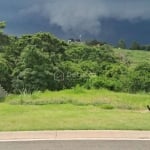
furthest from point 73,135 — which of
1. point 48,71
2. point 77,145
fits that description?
point 48,71

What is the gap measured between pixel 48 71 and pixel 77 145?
3214cm

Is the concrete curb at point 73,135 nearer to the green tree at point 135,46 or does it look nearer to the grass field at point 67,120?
the grass field at point 67,120

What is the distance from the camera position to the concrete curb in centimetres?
1159

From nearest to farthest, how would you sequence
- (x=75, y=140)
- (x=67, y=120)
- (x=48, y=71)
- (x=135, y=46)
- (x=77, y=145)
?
(x=77, y=145)
(x=75, y=140)
(x=67, y=120)
(x=48, y=71)
(x=135, y=46)

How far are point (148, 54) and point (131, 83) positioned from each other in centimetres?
8285

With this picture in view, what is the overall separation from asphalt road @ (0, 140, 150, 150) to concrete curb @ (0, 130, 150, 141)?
49 cm

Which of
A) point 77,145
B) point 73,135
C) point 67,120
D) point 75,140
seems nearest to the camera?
point 77,145

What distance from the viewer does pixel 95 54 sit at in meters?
67.0

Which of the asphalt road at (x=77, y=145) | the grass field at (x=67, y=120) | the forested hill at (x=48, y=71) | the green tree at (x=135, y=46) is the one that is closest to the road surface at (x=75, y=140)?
the asphalt road at (x=77, y=145)

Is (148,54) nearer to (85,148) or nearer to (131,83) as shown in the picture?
→ (131,83)

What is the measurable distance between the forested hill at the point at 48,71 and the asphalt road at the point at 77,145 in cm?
2559

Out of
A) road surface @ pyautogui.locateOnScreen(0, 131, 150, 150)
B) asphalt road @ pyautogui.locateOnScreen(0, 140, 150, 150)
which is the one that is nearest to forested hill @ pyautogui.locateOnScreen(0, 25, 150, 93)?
road surface @ pyautogui.locateOnScreen(0, 131, 150, 150)

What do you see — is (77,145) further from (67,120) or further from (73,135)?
(67,120)

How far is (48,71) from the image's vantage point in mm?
42469
